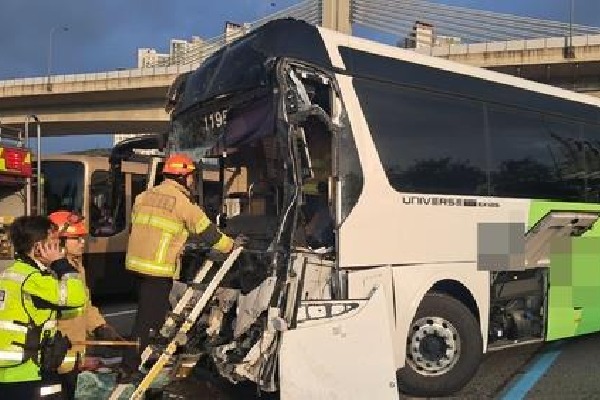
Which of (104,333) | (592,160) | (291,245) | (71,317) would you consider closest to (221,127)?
(291,245)

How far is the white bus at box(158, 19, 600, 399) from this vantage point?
552cm

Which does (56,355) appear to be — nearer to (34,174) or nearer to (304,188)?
(304,188)

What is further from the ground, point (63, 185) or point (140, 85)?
point (140, 85)

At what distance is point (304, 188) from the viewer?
5828mm

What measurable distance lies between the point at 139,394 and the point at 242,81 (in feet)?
8.59

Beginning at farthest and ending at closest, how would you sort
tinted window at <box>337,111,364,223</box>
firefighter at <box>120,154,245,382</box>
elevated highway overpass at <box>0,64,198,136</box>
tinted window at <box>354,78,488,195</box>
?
elevated highway overpass at <box>0,64,198,136</box>
tinted window at <box>354,78,488,195</box>
firefighter at <box>120,154,245,382</box>
tinted window at <box>337,111,364,223</box>

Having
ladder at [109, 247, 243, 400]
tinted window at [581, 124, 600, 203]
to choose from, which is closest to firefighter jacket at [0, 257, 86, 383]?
ladder at [109, 247, 243, 400]

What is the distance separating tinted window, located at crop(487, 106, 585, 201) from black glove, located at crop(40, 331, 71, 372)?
4620mm

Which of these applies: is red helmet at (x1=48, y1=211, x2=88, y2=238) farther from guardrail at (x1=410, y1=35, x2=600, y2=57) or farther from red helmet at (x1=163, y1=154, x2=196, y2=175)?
guardrail at (x1=410, y1=35, x2=600, y2=57)

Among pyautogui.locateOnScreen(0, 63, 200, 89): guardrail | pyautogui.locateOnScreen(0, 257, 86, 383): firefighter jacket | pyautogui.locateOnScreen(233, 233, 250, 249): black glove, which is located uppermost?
pyautogui.locateOnScreen(0, 63, 200, 89): guardrail

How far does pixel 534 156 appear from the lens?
7855 millimetres

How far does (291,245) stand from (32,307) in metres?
2.36

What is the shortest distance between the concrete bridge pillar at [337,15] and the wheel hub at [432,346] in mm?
21820

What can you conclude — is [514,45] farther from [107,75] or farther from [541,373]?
[541,373]
